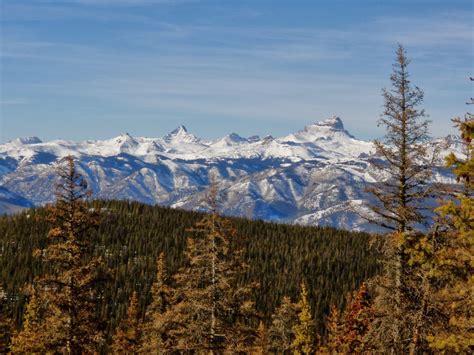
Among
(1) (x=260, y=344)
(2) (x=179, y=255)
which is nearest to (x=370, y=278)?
(1) (x=260, y=344)

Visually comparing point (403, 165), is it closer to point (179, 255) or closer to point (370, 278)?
point (370, 278)

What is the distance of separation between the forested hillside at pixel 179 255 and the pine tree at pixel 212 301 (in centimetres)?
9252

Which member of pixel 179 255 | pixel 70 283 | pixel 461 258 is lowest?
pixel 179 255

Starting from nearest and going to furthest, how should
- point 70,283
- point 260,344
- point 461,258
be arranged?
point 461,258 < point 70,283 < point 260,344

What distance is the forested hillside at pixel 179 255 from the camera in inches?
5305

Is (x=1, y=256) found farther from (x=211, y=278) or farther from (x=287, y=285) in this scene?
(x=211, y=278)

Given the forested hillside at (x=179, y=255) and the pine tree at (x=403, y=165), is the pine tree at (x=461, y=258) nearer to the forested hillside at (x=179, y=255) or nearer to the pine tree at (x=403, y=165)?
the pine tree at (x=403, y=165)

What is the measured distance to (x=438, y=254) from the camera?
1620cm

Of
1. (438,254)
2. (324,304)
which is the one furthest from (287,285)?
(438,254)

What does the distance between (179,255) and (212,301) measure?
451ft

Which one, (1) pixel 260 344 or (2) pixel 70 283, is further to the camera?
(1) pixel 260 344

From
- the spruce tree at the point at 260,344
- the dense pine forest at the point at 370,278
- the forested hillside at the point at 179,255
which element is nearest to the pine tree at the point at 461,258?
the dense pine forest at the point at 370,278

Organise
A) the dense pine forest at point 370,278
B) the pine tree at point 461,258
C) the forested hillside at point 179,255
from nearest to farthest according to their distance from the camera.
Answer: the pine tree at point 461,258, the dense pine forest at point 370,278, the forested hillside at point 179,255

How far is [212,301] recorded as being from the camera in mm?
26672
